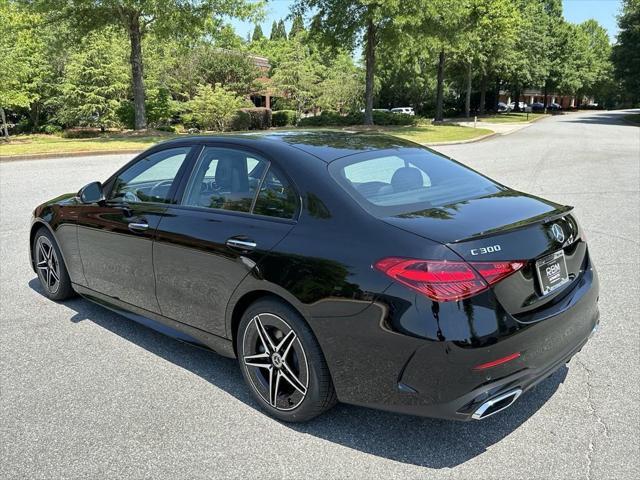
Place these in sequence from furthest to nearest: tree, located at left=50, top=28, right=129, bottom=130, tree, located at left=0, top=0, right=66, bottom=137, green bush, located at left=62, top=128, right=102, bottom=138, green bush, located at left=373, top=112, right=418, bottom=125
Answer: green bush, located at left=373, top=112, right=418, bottom=125, green bush, located at left=62, top=128, right=102, bottom=138, tree, located at left=50, top=28, right=129, bottom=130, tree, located at left=0, top=0, right=66, bottom=137

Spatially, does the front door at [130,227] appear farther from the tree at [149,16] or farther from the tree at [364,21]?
the tree at [364,21]

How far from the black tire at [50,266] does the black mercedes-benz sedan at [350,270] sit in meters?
0.94

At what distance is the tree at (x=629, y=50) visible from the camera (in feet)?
141

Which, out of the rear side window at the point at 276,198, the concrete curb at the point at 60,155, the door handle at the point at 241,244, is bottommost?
the concrete curb at the point at 60,155

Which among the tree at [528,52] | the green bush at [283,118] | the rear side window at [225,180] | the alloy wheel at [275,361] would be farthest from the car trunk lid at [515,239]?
the tree at [528,52]

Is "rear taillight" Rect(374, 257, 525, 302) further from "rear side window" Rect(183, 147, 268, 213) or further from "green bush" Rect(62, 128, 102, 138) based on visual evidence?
"green bush" Rect(62, 128, 102, 138)

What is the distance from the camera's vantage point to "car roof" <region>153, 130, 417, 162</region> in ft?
11.4

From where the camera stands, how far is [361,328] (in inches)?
106

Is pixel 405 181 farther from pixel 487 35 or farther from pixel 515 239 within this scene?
pixel 487 35

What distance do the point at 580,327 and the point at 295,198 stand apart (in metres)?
1.74

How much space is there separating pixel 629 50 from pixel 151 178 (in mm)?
49046

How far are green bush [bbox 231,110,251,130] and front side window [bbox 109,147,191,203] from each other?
28.7 m

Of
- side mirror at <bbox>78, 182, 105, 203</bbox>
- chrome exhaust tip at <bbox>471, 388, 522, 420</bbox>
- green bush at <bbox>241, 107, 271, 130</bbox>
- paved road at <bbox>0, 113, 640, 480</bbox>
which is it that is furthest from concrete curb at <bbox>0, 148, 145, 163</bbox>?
chrome exhaust tip at <bbox>471, 388, 522, 420</bbox>

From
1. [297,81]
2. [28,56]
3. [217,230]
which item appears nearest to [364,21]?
[28,56]
